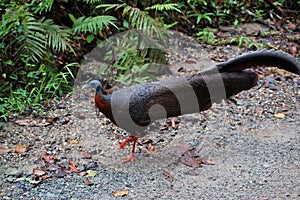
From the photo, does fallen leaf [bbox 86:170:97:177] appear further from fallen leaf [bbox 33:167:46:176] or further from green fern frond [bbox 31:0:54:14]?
green fern frond [bbox 31:0:54:14]

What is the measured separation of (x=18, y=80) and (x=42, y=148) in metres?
1.29

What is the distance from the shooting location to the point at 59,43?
497cm

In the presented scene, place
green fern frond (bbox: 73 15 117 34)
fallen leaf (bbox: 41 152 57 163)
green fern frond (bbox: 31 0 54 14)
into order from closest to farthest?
fallen leaf (bbox: 41 152 57 163), green fern frond (bbox: 73 15 117 34), green fern frond (bbox: 31 0 54 14)

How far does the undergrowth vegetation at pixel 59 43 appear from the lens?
4.90 m

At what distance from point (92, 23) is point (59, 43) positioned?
430mm

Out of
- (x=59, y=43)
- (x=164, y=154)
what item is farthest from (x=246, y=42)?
(x=164, y=154)

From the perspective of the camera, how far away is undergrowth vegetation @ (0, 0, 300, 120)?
193 inches

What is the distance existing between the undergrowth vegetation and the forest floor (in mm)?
369

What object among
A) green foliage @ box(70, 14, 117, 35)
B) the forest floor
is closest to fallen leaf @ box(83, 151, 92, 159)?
the forest floor

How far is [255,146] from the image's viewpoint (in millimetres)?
3941

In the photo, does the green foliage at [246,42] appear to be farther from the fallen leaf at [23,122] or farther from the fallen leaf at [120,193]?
the fallen leaf at [120,193]

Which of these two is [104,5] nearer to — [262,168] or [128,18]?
[128,18]

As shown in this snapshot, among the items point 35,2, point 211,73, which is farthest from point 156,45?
point 211,73

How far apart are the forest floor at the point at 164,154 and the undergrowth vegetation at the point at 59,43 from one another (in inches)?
14.5
